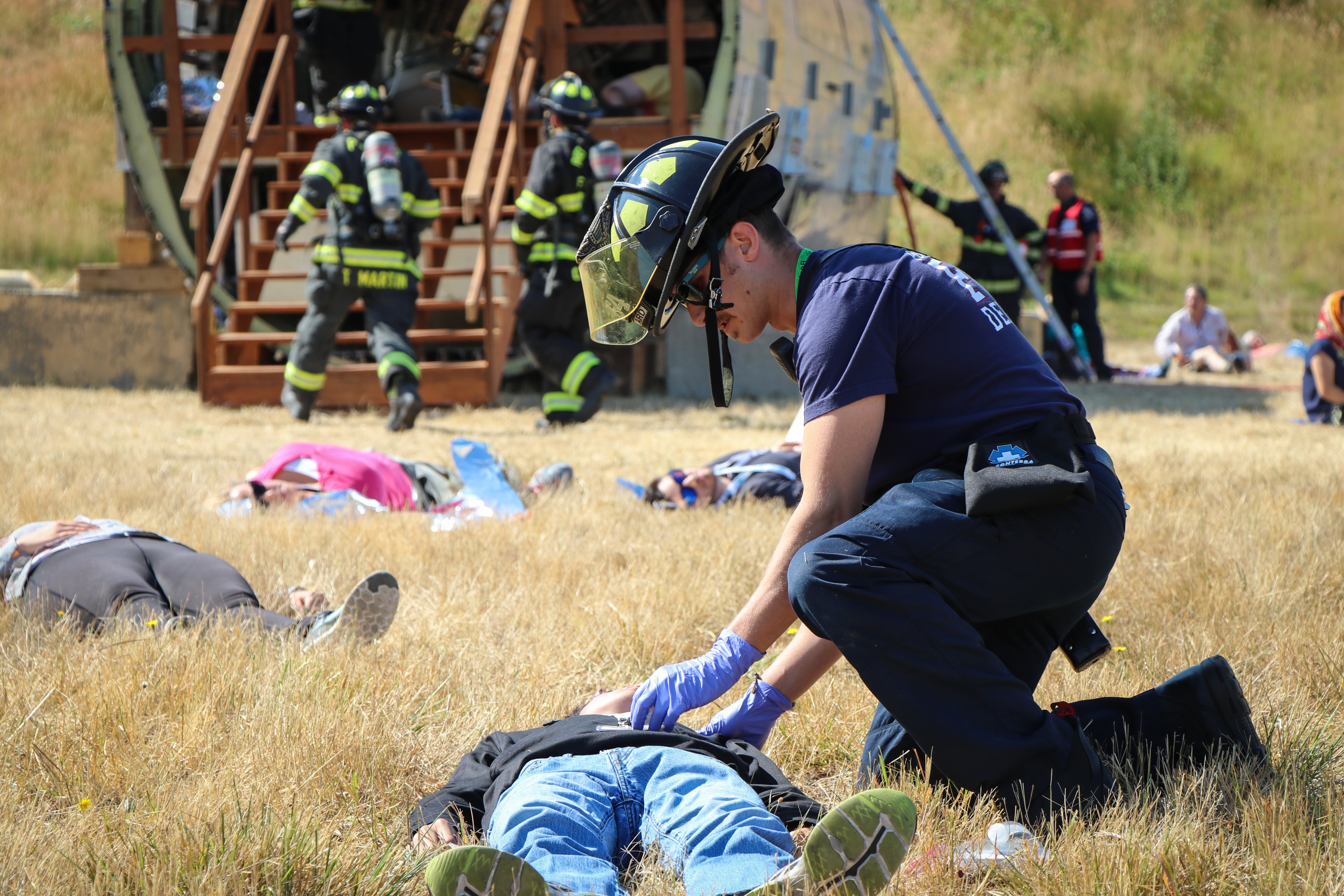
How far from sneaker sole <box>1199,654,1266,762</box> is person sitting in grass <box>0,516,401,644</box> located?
1.80 meters

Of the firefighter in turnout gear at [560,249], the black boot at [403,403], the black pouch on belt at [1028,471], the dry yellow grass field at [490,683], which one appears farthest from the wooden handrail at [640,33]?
the black pouch on belt at [1028,471]

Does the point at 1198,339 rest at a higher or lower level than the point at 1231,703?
lower

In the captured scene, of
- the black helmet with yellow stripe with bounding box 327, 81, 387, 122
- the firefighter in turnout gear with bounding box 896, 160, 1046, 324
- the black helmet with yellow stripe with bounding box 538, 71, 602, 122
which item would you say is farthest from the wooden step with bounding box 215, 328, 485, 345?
the firefighter in turnout gear with bounding box 896, 160, 1046, 324

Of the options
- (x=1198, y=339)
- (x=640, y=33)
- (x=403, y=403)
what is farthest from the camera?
(x=1198, y=339)

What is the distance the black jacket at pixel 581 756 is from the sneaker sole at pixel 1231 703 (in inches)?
30.7

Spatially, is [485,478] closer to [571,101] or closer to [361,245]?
[361,245]

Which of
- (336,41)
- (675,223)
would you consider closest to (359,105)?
(336,41)

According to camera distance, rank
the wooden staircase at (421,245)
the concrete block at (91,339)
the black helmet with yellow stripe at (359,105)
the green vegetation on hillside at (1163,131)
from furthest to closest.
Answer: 1. the green vegetation on hillside at (1163,131)
2. the concrete block at (91,339)
3. the wooden staircase at (421,245)
4. the black helmet with yellow stripe at (359,105)

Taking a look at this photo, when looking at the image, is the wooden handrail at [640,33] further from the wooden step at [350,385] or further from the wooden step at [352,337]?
the wooden step at [350,385]

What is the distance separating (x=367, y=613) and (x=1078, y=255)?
10649 millimetres

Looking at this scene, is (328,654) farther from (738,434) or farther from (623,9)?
(623,9)

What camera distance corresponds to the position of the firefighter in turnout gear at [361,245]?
753cm

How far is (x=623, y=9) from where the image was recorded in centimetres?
1178

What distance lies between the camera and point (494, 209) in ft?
27.4
